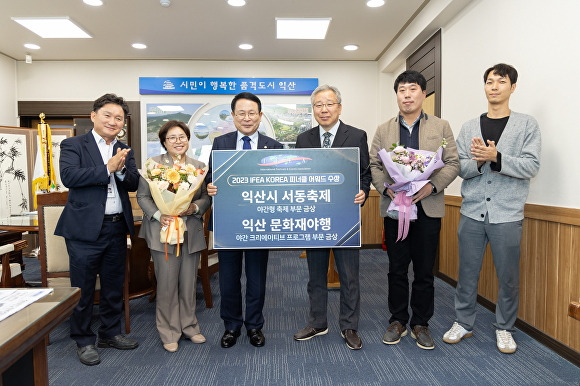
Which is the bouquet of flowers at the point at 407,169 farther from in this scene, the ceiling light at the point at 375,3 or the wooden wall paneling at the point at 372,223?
the wooden wall paneling at the point at 372,223

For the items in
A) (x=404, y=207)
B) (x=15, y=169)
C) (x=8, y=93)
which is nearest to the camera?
(x=404, y=207)

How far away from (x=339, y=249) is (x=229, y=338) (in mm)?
943

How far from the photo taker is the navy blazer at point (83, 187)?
2.27 meters

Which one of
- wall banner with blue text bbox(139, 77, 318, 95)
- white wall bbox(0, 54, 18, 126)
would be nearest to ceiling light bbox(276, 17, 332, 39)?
wall banner with blue text bbox(139, 77, 318, 95)

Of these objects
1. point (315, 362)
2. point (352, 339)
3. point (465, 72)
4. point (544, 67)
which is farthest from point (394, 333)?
point (465, 72)

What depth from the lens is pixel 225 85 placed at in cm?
616

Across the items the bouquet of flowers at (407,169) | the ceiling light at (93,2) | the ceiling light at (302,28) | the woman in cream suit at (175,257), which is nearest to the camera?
the bouquet of flowers at (407,169)

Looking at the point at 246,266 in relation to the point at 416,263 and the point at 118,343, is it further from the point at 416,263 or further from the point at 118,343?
the point at 416,263

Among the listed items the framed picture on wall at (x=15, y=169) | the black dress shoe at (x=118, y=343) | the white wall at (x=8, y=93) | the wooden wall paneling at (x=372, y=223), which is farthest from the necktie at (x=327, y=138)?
the white wall at (x=8, y=93)

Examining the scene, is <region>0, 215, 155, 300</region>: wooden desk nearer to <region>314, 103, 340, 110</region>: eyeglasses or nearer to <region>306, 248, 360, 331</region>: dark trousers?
<region>306, 248, 360, 331</region>: dark trousers

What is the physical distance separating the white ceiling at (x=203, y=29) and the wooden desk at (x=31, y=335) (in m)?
3.92

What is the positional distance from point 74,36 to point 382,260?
16.9 ft

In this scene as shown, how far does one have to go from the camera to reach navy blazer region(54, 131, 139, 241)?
2266 millimetres

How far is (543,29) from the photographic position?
8.56 ft
